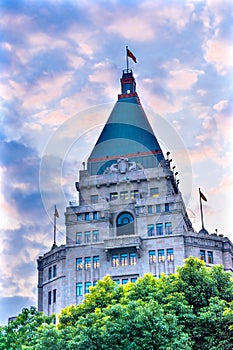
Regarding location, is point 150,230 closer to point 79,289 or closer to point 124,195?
point 124,195

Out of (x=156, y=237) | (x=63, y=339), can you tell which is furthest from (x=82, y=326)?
(x=156, y=237)

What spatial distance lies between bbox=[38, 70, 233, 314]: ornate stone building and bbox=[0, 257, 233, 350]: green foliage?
27.4m

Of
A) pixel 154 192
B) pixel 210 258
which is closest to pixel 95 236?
pixel 154 192

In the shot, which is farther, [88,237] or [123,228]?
[123,228]

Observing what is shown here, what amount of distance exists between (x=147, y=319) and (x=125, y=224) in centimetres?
4111

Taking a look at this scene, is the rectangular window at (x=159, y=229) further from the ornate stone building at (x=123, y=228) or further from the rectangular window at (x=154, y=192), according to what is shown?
the rectangular window at (x=154, y=192)

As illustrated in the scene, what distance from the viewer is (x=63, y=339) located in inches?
1569

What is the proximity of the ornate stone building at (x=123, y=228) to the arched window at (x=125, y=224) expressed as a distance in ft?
0.40

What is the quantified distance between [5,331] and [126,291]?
899 centimetres

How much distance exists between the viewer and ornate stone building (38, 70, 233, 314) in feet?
247

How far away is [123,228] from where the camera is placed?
79125 millimetres

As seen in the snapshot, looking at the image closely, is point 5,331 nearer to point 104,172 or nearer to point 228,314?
point 228,314

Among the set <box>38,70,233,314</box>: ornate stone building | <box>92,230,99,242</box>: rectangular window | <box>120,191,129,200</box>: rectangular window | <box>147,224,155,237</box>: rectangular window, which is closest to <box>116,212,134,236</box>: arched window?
<box>38,70,233,314</box>: ornate stone building

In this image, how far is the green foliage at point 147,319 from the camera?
3816 cm
